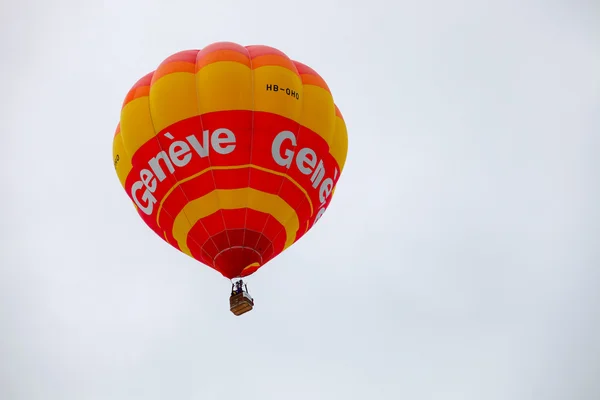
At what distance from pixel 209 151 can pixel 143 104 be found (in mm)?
1604

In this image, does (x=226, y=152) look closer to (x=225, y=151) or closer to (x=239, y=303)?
(x=225, y=151)

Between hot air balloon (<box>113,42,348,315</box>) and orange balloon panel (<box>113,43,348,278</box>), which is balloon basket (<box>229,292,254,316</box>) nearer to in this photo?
hot air balloon (<box>113,42,348,315</box>)

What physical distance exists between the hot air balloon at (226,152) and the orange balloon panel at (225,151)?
2cm

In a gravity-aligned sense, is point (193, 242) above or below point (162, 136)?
below

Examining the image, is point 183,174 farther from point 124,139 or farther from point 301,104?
point 301,104

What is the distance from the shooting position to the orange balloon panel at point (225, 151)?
1219cm

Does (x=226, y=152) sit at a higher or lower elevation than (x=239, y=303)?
higher

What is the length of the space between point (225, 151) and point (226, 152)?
24 mm

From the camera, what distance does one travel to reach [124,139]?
1285 cm

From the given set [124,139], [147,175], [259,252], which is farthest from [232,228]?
[124,139]

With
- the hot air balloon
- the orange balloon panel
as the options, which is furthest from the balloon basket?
the orange balloon panel

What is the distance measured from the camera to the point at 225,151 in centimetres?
1214

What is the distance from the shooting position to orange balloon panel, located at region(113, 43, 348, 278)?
1219 cm

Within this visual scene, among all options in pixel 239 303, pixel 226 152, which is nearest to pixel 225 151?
pixel 226 152
